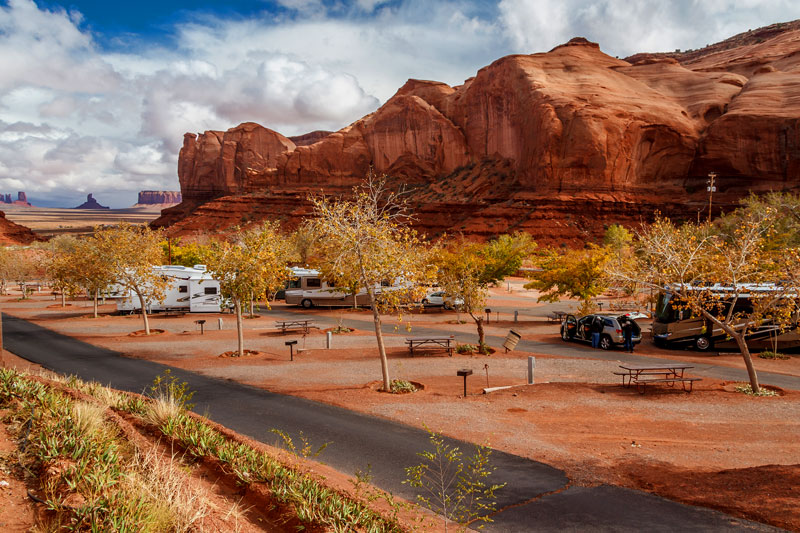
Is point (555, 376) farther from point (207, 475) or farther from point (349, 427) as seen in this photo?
point (207, 475)

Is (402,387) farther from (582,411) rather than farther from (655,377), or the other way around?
(655,377)

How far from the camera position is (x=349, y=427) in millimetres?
10891

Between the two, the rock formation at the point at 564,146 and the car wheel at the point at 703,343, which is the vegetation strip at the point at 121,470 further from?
the rock formation at the point at 564,146

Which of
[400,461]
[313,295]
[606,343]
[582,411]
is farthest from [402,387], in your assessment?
[313,295]

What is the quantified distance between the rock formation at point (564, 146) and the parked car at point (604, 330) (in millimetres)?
49508

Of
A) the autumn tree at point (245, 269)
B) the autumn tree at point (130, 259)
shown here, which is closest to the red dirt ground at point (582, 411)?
the autumn tree at point (245, 269)

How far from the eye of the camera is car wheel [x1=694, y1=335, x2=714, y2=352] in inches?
819

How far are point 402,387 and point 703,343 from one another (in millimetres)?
13977

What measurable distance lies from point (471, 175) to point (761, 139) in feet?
149

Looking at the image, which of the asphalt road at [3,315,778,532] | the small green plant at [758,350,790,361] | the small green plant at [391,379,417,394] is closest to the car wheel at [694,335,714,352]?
the small green plant at [758,350,790,361]

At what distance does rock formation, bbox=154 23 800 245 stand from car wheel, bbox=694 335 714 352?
5131cm

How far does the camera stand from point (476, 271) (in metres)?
30.8

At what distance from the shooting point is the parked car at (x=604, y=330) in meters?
21.1

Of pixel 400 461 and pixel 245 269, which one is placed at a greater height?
pixel 245 269
